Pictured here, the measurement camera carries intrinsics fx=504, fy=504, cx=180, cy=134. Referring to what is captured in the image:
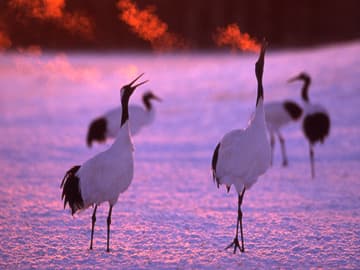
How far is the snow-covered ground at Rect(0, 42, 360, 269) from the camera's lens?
20.4ft

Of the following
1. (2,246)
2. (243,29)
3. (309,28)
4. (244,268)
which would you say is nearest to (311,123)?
(244,268)

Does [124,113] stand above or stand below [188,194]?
above

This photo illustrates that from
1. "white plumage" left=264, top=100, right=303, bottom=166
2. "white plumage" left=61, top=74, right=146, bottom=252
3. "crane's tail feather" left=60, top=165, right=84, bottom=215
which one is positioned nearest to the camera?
"white plumage" left=61, top=74, right=146, bottom=252

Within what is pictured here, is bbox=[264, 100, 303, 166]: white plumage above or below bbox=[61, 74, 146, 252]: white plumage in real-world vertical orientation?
above

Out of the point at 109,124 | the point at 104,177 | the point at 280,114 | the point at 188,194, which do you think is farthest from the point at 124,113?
the point at 280,114

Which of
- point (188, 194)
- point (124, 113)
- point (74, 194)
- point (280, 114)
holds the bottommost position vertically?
point (188, 194)

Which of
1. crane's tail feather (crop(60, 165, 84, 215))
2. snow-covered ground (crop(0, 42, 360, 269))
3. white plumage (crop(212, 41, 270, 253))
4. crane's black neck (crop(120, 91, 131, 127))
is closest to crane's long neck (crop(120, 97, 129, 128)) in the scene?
crane's black neck (crop(120, 91, 131, 127))

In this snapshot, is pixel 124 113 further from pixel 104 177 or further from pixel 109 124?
pixel 109 124

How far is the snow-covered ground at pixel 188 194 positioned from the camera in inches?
245

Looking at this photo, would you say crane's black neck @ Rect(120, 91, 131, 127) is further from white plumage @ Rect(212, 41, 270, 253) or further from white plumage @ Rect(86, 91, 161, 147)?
white plumage @ Rect(86, 91, 161, 147)

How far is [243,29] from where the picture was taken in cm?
3416

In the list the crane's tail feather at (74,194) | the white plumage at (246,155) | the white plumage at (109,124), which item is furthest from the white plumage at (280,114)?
the crane's tail feather at (74,194)

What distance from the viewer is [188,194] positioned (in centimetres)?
938

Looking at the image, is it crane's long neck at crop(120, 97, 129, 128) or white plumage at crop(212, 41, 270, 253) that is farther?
crane's long neck at crop(120, 97, 129, 128)
